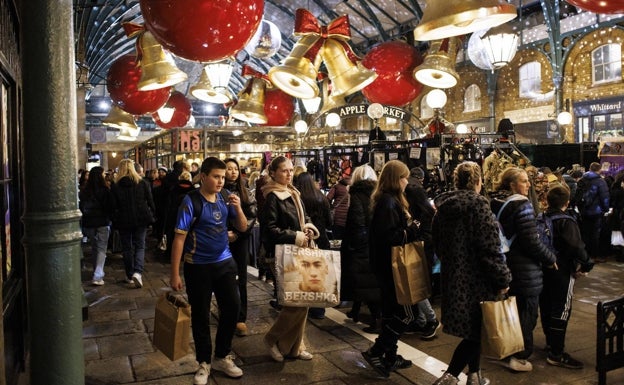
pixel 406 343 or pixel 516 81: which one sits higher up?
pixel 516 81

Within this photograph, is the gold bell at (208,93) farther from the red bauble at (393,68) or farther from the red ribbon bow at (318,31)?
the red ribbon bow at (318,31)

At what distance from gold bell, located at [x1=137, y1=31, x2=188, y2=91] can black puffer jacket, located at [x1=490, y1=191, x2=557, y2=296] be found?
9.12 ft

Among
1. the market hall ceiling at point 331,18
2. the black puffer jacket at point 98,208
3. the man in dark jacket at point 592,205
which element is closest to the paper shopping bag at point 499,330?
the black puffer jacket at point 98,208

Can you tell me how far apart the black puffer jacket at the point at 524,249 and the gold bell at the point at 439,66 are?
1.28 metres

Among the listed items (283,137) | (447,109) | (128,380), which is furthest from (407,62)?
(447,109)

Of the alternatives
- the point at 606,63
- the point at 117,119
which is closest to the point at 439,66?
the point at 117,119

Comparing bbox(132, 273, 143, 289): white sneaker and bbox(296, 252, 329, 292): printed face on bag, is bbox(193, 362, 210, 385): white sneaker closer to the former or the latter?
bbox(296, 252, 329, 292): printed face on bag

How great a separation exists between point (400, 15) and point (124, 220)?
16.8 metres

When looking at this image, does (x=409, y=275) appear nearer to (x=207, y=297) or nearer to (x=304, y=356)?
(x=304, y=356)

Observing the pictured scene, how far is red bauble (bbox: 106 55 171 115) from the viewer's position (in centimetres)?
562

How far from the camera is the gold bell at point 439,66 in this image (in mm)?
4836

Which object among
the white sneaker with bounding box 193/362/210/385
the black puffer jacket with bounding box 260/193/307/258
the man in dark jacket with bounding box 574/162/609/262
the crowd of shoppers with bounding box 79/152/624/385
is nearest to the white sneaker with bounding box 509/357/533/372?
the crowd of shoppers with bounding box 79/152/624/385

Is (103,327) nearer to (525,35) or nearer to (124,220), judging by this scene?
(124,220)

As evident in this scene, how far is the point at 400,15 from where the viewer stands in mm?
21422
